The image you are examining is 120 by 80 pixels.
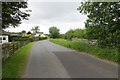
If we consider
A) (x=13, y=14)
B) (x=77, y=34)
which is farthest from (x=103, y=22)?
(x=77, y=34)

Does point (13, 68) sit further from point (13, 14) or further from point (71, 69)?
point (13, 14)

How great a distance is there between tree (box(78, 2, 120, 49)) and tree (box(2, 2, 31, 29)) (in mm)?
6239

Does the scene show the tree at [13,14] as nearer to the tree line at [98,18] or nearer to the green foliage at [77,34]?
the tree line at [98,18]

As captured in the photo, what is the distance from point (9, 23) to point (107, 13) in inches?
334

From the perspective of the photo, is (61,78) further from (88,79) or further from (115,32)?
(115,32)

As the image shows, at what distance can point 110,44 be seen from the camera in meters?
22.9

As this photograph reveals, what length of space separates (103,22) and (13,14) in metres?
8.30

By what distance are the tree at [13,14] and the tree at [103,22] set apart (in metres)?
6.24

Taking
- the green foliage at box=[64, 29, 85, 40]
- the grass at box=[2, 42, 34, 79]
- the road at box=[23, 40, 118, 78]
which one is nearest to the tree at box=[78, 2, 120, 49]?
the road at box=[23, 40, 118, 78]

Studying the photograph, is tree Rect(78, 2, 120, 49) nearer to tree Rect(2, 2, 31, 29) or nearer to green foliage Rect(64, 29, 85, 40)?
tree Rect(2, 2, 31, 29)

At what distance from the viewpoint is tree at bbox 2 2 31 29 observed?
1926 cm

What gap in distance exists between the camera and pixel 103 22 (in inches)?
946

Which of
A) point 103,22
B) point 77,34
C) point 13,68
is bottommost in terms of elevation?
point 13,68

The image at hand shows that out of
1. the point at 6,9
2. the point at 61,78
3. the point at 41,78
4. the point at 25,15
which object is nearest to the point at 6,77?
the point at 41,78
